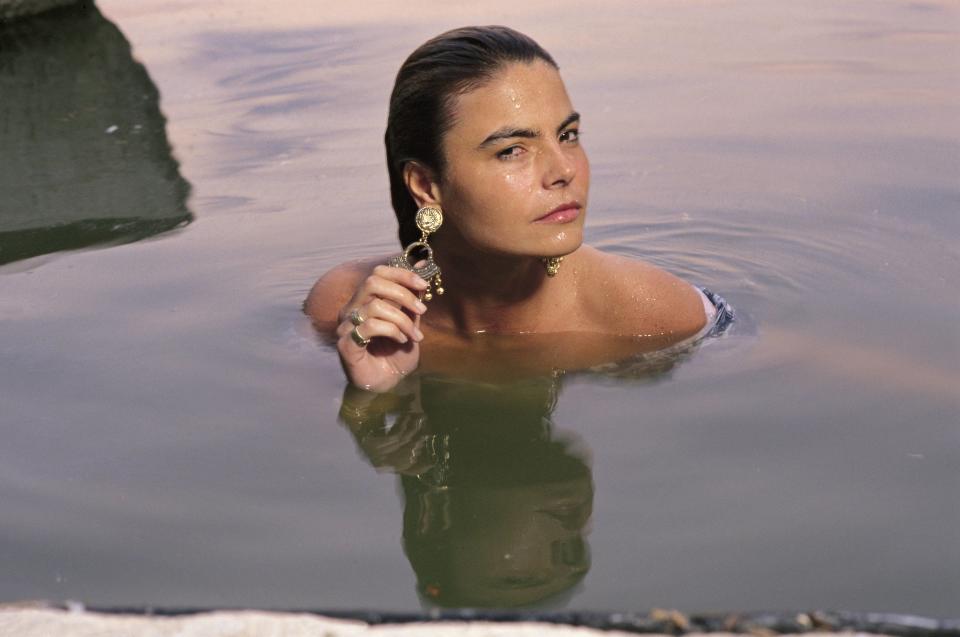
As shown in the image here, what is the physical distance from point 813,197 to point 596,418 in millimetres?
2468

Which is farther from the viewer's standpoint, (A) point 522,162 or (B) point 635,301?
(B) point 635,301

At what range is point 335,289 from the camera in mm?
4734

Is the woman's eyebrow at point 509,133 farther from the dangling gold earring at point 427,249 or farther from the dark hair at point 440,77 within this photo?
the dangling gold earring at point 427,249

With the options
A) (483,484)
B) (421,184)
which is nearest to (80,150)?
(421,184)

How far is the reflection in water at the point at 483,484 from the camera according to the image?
2.91 m

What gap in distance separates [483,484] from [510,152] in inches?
39.6

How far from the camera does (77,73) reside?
8.79m

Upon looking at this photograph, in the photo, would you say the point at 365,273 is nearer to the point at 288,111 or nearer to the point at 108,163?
the point at 108,163

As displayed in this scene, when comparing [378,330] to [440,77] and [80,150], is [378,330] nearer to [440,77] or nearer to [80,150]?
[440,77]

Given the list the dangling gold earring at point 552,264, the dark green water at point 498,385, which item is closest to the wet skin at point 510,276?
the dangling gold earring at point 552,264

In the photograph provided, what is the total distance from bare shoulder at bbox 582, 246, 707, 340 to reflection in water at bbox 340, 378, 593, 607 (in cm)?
45

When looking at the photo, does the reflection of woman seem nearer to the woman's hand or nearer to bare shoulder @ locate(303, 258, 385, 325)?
the woman's hand

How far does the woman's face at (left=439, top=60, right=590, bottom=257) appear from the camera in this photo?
383cm

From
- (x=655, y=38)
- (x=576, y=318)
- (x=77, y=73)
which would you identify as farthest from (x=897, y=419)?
(x=77, y=73)
